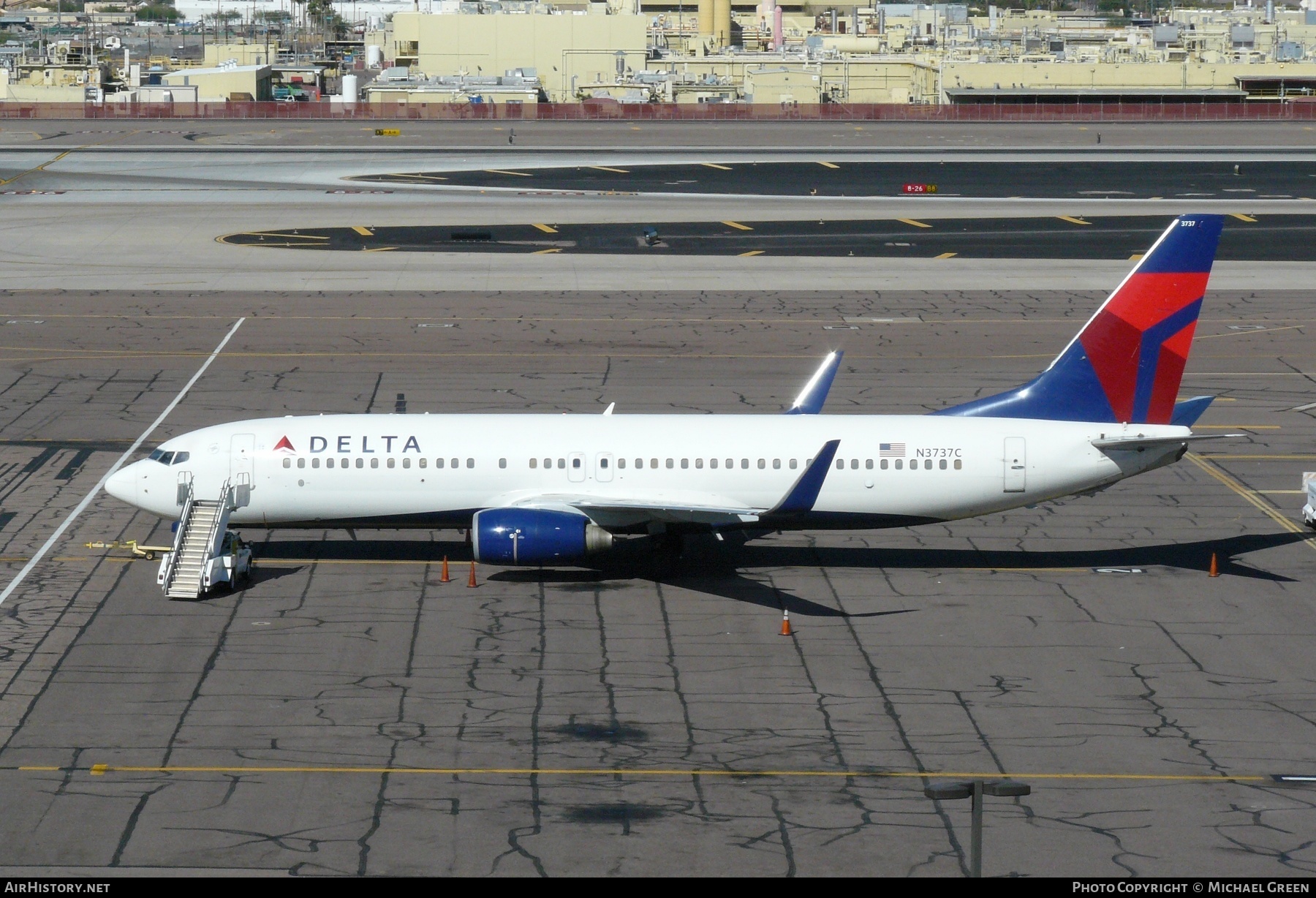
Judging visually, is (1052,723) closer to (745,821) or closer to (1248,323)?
(745,821)

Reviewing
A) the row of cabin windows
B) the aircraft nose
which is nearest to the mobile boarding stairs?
the aircraft nose

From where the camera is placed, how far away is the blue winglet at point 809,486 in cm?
3384

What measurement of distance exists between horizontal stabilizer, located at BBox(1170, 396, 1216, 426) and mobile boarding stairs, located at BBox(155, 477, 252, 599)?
23307mm

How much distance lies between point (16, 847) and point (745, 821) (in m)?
11.3

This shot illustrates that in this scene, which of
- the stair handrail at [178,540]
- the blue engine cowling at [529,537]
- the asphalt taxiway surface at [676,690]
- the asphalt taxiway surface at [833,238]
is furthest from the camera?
the asphalt taxiway surface at [833,238]

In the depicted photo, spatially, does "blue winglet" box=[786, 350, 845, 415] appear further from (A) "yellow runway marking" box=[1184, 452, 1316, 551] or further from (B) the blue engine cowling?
(A) "yellow runway marking" box=[1184, 452, 1316, 551]

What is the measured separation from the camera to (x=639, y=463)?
37719 mm

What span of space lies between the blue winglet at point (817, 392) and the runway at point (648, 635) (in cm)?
354

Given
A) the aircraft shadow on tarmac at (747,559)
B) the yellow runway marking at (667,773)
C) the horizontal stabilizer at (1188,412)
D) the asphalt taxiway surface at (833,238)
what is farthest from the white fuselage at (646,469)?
the asphalt taxiway surface at (833,238)

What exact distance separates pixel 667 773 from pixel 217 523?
1526 centimetres

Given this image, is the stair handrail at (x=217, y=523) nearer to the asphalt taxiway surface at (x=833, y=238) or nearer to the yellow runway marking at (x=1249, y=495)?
the yellow runway marking at (x=1249, y=495)

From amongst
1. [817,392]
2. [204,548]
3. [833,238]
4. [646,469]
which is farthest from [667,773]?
[833,238]

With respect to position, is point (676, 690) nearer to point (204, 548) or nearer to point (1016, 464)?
point (1016, 464)

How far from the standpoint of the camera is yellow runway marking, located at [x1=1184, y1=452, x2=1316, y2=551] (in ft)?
140
